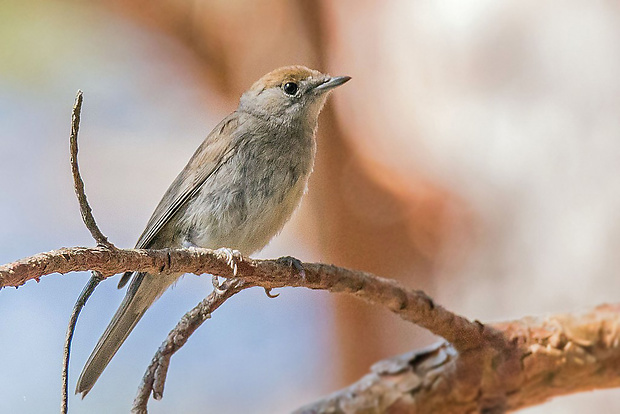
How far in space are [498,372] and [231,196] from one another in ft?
3.06

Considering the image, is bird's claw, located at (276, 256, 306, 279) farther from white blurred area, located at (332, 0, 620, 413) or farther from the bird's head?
white blurred area, located at (332, 0, 620, 413)

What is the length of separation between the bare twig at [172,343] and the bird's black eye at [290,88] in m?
0.77

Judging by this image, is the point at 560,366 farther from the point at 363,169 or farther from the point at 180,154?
the point at 180,154

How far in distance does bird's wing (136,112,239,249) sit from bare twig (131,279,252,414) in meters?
0.37

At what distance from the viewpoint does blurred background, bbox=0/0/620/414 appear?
8.69 ft

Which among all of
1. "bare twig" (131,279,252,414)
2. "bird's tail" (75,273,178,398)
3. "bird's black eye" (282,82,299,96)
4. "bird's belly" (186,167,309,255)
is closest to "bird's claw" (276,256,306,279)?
"bare twig" (131,279,252,414)

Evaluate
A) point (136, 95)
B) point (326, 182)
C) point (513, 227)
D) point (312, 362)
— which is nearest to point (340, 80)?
point (326, 182)

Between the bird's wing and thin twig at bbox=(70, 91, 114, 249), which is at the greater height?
the bird's wing

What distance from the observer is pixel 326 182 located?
9.50 feet

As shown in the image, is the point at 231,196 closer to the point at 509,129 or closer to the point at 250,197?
the point at 250,197

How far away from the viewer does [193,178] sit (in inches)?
80.8

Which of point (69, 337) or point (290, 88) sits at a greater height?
point (290, 88)

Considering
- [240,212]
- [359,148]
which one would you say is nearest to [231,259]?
[240,212]

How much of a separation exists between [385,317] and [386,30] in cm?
128
